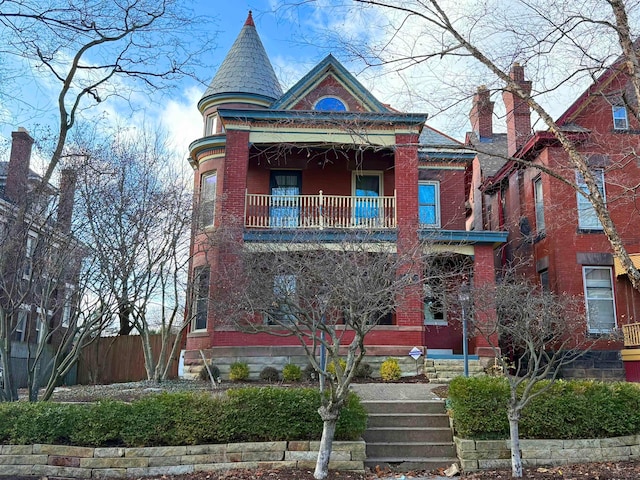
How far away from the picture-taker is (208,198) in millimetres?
18312

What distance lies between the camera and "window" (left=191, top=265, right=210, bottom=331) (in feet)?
50.7

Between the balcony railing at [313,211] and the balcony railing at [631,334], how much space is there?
7082 millimetres

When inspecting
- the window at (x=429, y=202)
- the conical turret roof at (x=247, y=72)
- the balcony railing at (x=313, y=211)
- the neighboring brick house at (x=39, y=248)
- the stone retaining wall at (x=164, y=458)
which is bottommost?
the stone retaining wall at (x=164, y=458)

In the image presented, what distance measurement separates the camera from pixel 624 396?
8898 millimetres

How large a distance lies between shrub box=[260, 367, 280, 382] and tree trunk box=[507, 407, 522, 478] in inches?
304

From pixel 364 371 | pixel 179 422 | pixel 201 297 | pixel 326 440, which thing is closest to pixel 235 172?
pixel 201 297

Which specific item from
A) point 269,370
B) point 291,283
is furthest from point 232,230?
point 291,283

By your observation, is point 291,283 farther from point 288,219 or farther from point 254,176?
point 254,176

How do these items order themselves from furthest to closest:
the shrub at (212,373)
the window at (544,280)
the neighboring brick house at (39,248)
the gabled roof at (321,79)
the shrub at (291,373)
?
the gabled roof at (321,79)
the window at (544,280)
the shrub at (212,373)
the shrub at (291,373)
the neighboring brick house at (39,248)

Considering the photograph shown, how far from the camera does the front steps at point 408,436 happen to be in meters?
8.52

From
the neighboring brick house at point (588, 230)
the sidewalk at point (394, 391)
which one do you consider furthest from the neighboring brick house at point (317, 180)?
the sidewalk at point (394, 391)

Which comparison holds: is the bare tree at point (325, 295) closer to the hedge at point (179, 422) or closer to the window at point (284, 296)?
the window at point (284, 296)

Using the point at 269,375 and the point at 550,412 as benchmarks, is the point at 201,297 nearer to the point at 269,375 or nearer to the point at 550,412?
the point at 269,375

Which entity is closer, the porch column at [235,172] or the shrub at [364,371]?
the shrub at [364,371]
